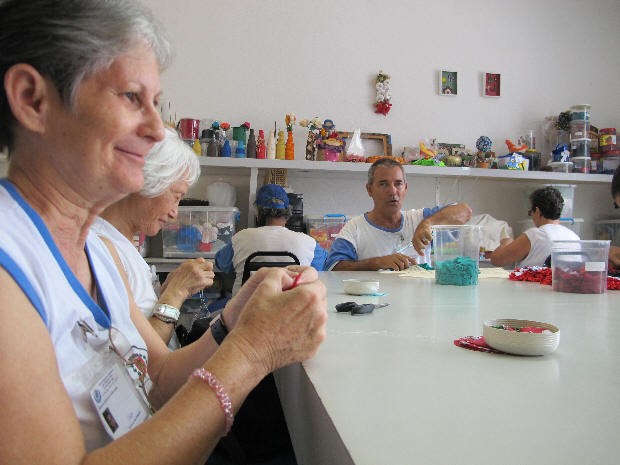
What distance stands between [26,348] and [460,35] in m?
4.22

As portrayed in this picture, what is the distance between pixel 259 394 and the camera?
1.42 m

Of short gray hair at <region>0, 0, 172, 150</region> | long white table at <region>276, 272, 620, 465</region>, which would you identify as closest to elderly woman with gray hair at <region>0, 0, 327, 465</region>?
short gray hair at <region>0, 0, 172, 150</region>

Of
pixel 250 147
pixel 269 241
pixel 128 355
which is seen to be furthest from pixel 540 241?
pixel 128 355

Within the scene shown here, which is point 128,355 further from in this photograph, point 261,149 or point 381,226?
point 261,149

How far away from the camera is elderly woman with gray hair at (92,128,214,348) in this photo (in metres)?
1.34

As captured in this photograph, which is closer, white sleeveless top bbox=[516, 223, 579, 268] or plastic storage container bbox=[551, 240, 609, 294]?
plastic storage container bbox=[551, 240, 609, 294]

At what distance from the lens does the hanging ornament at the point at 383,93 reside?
12.2 ft

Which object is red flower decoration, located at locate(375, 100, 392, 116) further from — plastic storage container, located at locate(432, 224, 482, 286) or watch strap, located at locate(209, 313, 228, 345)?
watch strap, located at locate(209, 313, 228, 345)

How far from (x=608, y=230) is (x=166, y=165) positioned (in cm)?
400

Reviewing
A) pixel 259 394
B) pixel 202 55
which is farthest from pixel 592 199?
pixel 259 394

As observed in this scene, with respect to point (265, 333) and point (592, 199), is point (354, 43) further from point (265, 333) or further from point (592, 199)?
point (265, 333)

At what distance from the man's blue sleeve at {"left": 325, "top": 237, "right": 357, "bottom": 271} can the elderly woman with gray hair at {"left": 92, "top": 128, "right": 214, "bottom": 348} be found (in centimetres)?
105

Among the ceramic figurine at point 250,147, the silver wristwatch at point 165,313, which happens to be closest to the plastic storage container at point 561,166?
the ceramic figurine at point 250,147

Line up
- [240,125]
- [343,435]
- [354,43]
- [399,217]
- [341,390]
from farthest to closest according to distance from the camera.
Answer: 1. [354,43]
2. [240,125]
3. [399,217]
4. [341,390]
5. [343,435]
